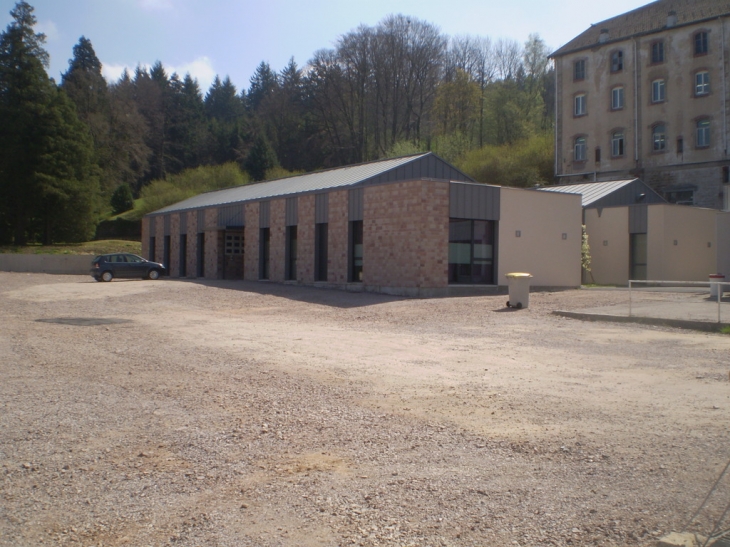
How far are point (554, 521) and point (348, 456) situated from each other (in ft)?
6.12

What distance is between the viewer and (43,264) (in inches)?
1804

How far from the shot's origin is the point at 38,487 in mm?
4695

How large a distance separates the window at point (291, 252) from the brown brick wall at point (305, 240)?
1016 mm

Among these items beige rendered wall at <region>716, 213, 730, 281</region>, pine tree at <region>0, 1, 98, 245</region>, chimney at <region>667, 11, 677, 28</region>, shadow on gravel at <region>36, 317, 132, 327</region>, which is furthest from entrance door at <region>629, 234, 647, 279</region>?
pine tree at <region>0, 1, 98, 245</region>

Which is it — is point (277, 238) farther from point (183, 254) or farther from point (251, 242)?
point (183, 254)

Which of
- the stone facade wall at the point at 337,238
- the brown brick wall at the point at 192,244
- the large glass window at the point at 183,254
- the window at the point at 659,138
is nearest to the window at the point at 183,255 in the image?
the large glass window at the point at 183,254

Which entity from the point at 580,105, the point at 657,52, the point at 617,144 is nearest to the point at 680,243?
the point at 617,144

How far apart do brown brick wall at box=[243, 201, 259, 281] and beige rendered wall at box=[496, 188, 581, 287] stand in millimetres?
12514

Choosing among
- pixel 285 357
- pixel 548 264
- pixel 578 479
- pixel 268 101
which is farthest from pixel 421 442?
pixel 268 101

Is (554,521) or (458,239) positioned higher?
(458,239)

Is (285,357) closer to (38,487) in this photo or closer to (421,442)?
(421,442)

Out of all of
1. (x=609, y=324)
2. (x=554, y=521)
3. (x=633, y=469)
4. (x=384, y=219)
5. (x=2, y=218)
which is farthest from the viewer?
(x=2, y=218)

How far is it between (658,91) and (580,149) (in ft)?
21.9

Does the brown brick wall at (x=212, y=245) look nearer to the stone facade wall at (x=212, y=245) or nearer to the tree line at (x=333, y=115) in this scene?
the stone facade wall at (x=212, y=245)
